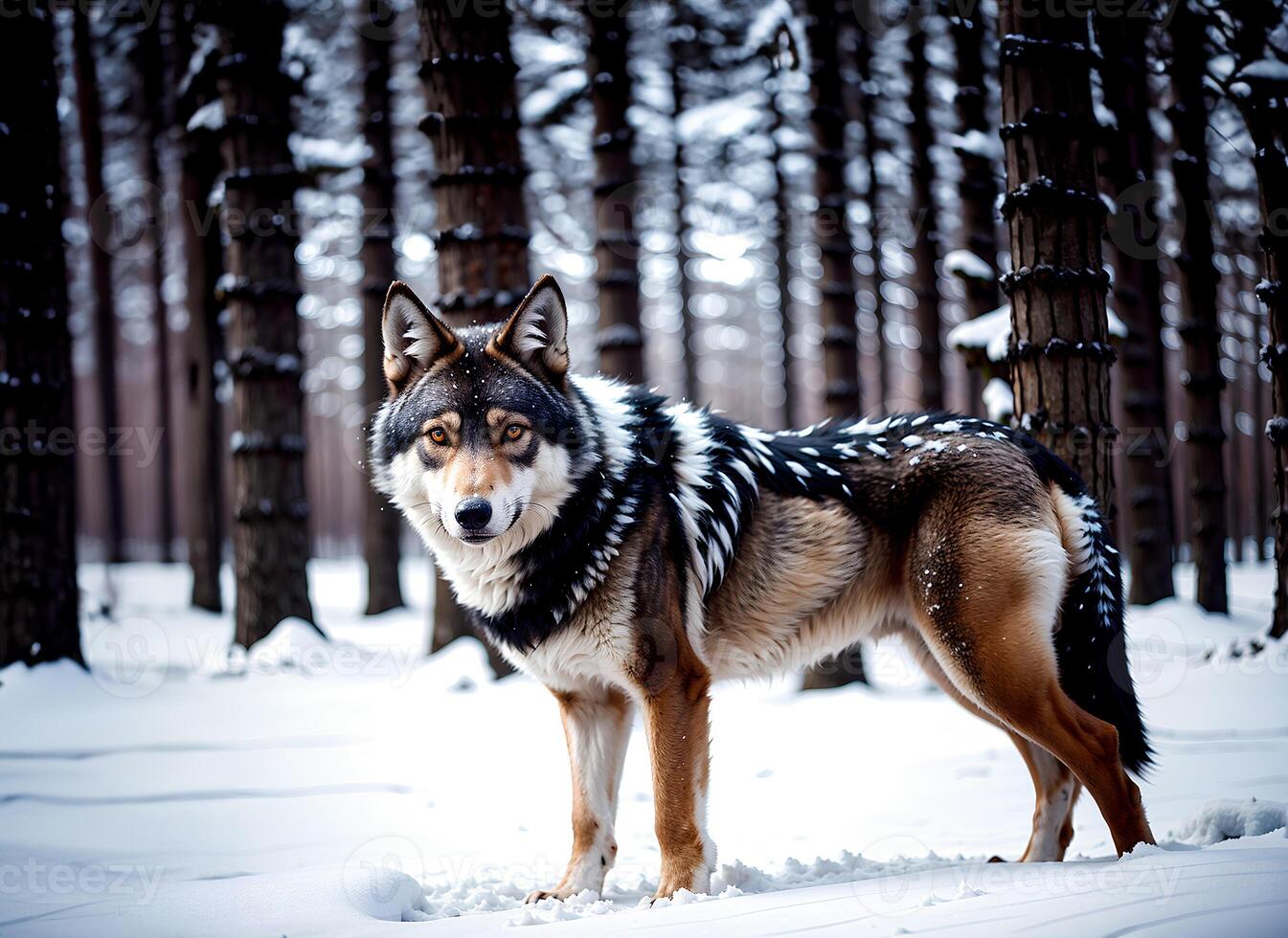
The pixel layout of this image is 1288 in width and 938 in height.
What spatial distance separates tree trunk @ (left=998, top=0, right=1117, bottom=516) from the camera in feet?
14.3

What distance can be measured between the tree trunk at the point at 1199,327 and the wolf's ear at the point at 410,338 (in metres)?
6.34

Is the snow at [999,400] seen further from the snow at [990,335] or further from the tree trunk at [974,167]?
the tree trunk at [974,167]

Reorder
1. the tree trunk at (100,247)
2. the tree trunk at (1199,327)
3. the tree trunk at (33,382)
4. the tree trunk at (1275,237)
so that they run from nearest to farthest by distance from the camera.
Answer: the tree trunk at (1275,237)
the tree trunk at (33,382)
the tree trunk at (1199,327)
the tree trunk at (100,247)

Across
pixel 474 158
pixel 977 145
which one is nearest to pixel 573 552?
pixel 474 158

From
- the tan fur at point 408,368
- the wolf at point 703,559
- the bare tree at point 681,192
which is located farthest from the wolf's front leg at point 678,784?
the bare tree at point 681,192

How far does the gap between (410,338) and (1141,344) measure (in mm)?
8789

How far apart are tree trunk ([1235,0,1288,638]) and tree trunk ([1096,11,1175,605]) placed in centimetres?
349

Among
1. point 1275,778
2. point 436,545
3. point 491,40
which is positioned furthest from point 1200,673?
point 491,40

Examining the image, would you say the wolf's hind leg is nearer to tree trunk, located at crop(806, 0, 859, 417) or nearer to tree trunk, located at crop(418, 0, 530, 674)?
tree trunk, located at crop(418, 0, 530, 674)

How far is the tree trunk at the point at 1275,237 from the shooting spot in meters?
4.62

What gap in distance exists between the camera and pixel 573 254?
1609 centimetres

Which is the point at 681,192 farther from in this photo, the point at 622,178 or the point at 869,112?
the point at 622,178

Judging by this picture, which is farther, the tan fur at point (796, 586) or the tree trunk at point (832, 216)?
the tree trunk at point (832, 216)

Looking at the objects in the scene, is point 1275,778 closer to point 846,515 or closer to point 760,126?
point 846,515
